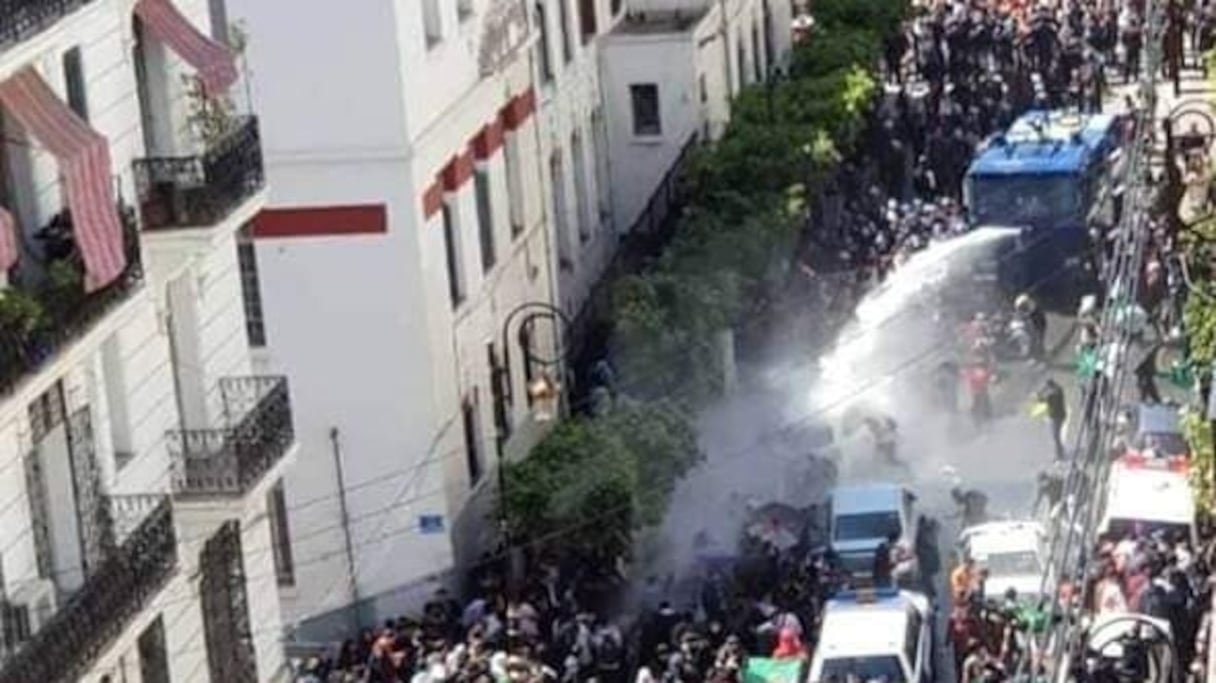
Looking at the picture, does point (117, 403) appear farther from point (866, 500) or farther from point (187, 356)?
point (866, 500)

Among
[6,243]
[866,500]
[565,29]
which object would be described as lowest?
[866,500]

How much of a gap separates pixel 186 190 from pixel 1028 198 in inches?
1289

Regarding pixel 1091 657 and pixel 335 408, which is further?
pixel 335 408

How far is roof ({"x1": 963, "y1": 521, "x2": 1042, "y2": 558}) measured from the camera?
5175cm

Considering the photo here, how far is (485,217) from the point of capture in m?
59.7

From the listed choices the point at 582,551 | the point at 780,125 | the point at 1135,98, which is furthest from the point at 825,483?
the point at 1135,98

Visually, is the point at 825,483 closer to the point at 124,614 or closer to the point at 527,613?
the point at 527,613

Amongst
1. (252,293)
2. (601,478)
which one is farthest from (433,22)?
(601,478)

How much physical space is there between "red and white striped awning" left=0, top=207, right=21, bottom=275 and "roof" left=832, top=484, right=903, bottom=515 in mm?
21315

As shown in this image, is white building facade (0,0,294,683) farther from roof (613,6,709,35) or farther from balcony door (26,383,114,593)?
roof (613,6,709,35)

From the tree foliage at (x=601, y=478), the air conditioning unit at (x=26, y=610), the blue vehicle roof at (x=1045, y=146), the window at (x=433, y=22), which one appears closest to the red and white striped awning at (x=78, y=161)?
the air conditioning unit at (x=26, y=610)

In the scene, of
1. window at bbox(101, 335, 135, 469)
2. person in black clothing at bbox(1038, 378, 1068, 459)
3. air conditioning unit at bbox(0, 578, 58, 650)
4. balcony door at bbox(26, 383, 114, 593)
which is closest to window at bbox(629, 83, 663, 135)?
person in black clothing at bbox(1038, 378, 1068, 459)

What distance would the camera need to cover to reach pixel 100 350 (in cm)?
3822

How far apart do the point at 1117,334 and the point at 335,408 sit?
1274 centimetres
